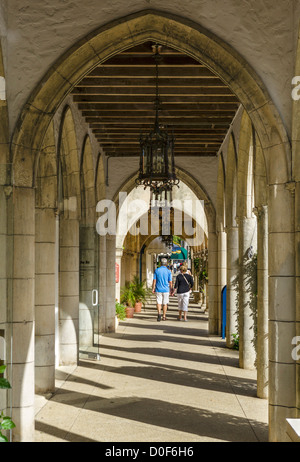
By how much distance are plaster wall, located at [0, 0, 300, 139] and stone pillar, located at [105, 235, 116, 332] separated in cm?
858

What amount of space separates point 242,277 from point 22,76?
4.77 m

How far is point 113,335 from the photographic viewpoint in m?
13.2

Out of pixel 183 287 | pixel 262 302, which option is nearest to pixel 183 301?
pixel 183 287

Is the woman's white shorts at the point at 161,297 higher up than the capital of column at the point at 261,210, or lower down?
lower down

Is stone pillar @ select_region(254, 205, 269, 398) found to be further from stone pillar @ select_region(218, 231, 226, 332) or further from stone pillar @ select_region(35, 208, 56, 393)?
stone pillar @ select_region(218, 231, 226, 332)

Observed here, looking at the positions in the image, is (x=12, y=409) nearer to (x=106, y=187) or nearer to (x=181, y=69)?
(x=181, y=69)

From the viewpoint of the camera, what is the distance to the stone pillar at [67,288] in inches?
364

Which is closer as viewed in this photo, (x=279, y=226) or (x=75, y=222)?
(x=279, y=226)

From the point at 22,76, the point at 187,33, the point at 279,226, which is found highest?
the point at 187,33

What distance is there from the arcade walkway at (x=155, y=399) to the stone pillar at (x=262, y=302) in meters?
0.25

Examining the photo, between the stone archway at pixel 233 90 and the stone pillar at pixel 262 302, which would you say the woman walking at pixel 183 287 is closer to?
the stone pillar at pixel 262 302

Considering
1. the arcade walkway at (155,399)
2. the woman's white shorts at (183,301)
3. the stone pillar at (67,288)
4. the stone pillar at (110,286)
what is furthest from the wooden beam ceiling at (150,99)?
the woman's white shorts at (183,301)

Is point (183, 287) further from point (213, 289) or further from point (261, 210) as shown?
point (261, 210)
